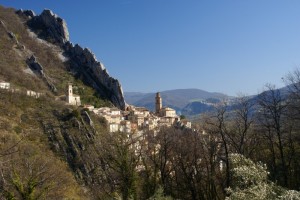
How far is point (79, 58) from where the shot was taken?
438 feet

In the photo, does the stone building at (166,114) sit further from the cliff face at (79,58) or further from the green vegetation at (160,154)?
the green vegetation at (160,154)

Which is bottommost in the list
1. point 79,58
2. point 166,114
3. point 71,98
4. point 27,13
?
point 166,114

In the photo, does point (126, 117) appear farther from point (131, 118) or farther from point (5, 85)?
point (5, 85)

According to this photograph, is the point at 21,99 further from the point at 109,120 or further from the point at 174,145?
the point at 174,145

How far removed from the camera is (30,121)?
244 feet

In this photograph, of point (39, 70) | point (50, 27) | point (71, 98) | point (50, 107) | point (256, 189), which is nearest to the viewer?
point (256, 189)

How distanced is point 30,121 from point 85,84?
A: 2060 inches

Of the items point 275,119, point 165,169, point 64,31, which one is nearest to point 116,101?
point 64,31

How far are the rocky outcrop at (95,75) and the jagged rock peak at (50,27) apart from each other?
11342 millimetres

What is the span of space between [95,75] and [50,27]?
3483 centimetres

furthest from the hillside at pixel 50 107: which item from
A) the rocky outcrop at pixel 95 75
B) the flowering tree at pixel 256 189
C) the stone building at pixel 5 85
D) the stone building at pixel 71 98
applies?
the flowering tree at pixel 256 189

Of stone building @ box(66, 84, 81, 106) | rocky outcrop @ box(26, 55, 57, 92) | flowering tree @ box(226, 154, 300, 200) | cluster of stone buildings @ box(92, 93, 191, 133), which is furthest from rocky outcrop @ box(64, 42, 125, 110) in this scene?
flowering tree @ box(226, 154, 300, 200)

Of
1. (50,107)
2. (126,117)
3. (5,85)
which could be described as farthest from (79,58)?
(50,107)

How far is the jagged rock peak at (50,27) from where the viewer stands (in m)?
142
